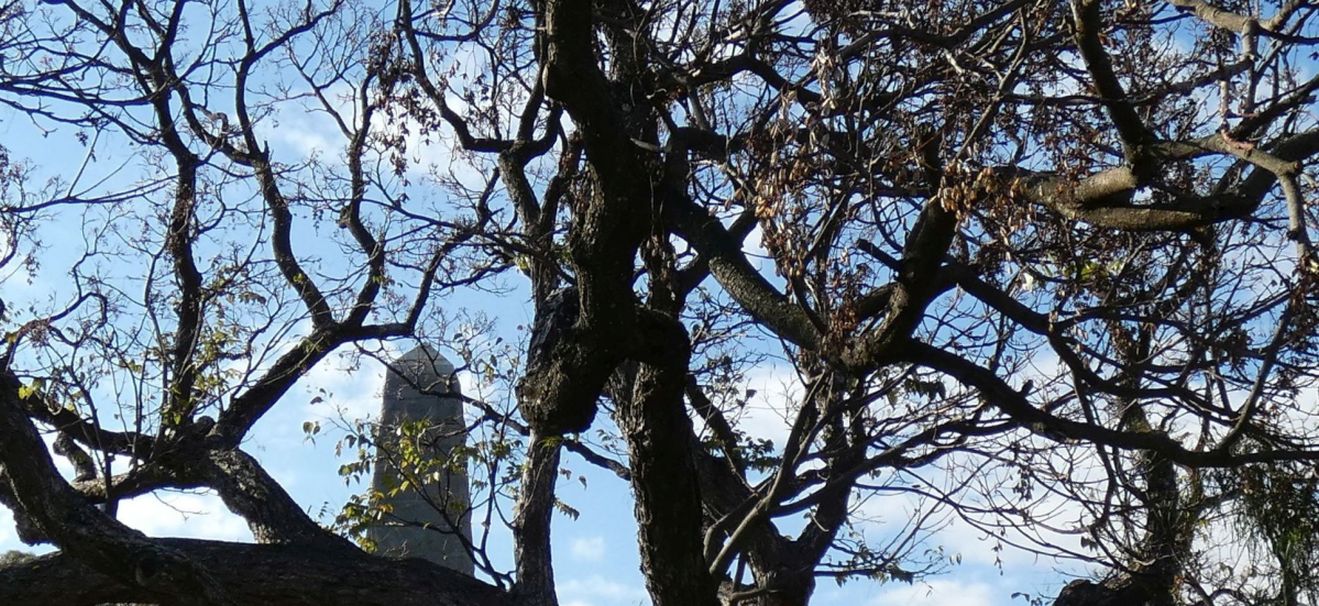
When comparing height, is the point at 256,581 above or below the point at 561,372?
below

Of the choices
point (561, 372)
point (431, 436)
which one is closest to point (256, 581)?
point (431, 436)

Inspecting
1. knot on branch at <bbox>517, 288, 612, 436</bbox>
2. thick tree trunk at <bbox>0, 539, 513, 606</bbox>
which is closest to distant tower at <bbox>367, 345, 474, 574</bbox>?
thick tree trunk at <bbox>0, 539, 513, 606</bbox>

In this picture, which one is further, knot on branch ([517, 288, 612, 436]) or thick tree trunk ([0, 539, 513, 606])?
thick tree trunk ([0, 539, 513, 606])

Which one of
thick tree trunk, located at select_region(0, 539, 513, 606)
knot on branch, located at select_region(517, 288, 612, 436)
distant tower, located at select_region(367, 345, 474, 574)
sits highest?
distant tower, located at select_region(367, 345, 474, 574)

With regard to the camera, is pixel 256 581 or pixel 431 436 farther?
pixel 431 436

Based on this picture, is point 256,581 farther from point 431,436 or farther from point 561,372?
point 561,372

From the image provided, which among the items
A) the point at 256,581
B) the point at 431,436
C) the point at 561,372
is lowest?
the point at 256,581

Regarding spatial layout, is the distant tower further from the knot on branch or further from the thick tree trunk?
the knot on branch

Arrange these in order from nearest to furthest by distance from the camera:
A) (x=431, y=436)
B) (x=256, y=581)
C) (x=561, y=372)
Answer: (x=561, y=372) < (x=256, y=581) < (x=431, y=436)

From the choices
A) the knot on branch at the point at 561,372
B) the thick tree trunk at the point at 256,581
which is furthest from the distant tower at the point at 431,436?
the knot on branch at the point at 561,372

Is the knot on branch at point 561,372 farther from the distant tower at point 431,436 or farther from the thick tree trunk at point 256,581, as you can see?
the thick tree trunk at point 256,581

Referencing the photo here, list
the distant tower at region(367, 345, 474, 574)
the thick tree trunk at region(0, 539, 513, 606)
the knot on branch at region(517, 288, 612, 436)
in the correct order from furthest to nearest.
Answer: the distant tower at region(367, 345, 474, 574), the thick tree trunk at region(0, 539, 513, 606), the knot on branch at region(517, 288, 612, 436)

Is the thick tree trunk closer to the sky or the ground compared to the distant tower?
closer to the ground

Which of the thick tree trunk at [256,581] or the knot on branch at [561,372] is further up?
the knot on branch at [561,372]
